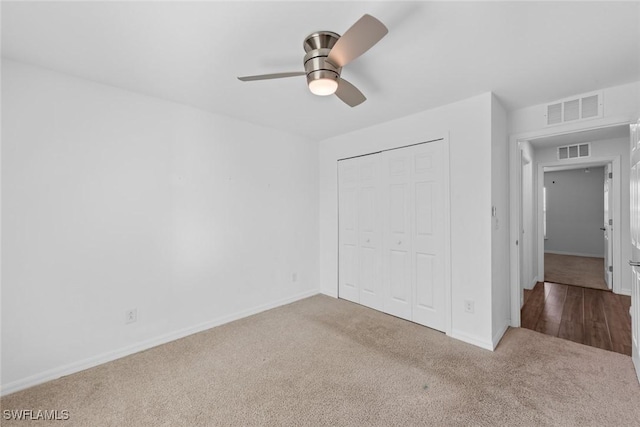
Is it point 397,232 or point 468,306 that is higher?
point 397,232

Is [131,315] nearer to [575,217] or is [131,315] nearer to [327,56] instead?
[327,56]

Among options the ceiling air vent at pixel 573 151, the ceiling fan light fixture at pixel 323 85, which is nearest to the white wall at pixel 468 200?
the ceiling fan light fixture at pixel 323 85

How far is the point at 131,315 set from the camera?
2488mm

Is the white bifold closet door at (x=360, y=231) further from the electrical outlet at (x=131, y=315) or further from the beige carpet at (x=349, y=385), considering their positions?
the electrical outlet at (x=131, y=315)

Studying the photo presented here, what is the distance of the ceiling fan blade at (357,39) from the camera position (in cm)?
126

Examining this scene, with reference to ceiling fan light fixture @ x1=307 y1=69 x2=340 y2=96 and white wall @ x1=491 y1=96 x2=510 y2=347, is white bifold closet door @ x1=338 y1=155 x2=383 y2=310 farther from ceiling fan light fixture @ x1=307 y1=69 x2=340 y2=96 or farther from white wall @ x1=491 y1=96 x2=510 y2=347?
ceiling fan light fixture @ x1=307 y1=69 x2=340 y2=96

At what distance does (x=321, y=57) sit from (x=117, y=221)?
221 cm

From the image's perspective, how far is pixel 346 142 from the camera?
382cm

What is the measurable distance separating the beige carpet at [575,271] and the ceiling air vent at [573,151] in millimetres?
2080

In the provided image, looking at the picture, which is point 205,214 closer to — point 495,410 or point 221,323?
point 221,323

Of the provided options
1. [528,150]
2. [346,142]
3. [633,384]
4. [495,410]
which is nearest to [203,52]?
[346,142]

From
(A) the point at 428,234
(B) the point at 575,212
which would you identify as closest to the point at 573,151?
(A) the point at 428,234

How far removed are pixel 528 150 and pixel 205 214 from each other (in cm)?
464

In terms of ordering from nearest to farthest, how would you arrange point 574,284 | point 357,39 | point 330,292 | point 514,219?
1. point 357,39
2. point 514,219
3. point 330,292
4. point 574,284
